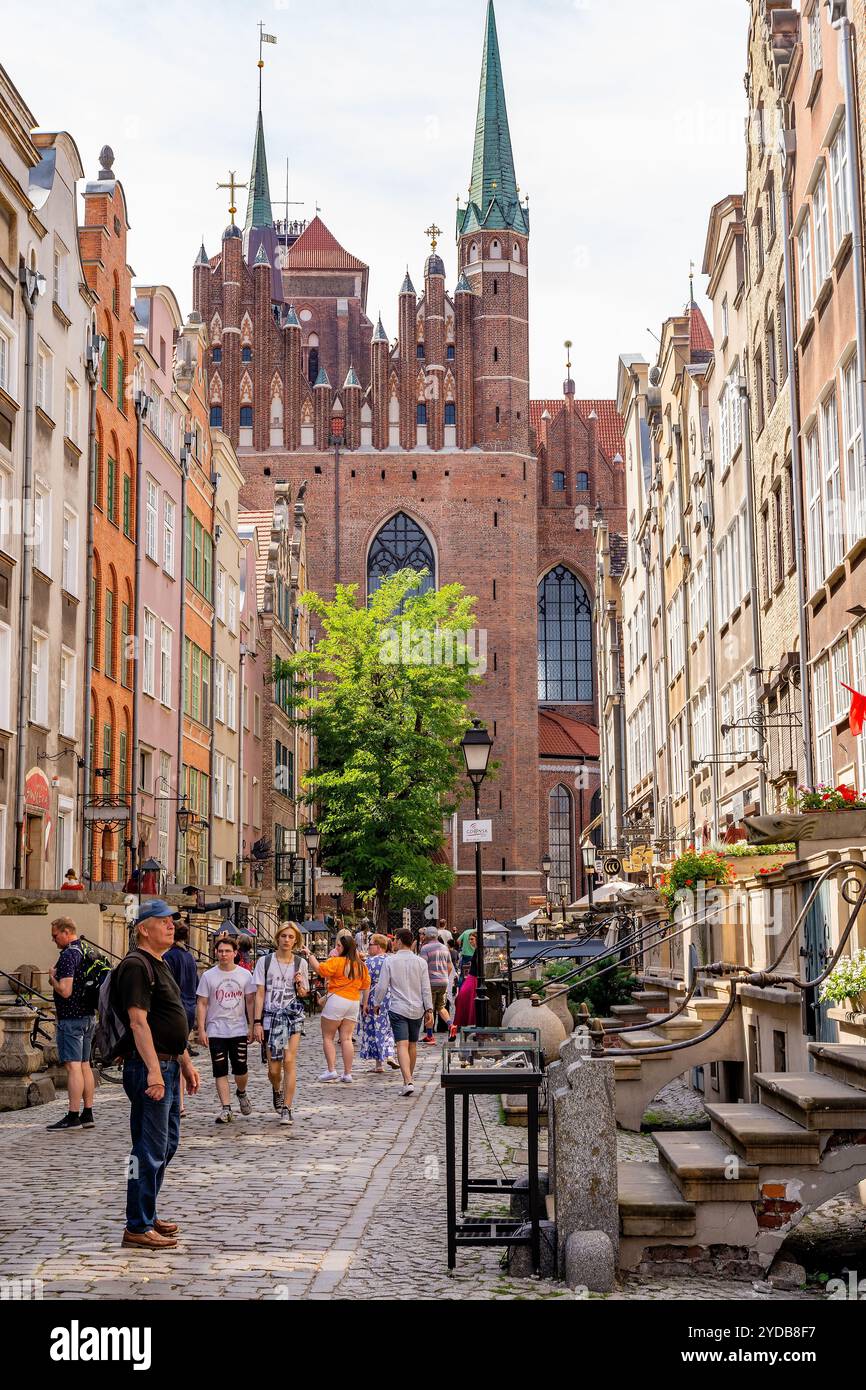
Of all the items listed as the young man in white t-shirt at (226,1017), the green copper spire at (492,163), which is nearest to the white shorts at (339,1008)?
the young man in white t-shirt at (226,1017)

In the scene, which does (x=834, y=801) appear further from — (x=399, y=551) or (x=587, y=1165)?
(x=399, y=551)

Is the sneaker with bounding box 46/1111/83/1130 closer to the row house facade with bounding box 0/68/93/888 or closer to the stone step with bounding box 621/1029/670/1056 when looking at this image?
the stone step with bounding box 621/1029/670/1056

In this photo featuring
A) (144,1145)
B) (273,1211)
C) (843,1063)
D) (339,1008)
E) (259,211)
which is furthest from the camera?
(259,211)

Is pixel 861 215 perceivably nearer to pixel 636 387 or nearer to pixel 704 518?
pixel 704 518

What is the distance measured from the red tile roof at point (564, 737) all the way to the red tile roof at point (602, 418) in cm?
1161

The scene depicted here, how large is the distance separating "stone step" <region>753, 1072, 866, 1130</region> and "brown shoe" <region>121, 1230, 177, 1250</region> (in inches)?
111

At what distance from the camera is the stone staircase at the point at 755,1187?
6844 millimetres

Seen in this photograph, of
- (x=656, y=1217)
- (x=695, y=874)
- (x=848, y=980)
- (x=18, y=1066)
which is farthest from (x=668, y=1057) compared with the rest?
(x=18, y=1066)

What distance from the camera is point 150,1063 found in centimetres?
777

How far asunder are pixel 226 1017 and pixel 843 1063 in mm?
6965

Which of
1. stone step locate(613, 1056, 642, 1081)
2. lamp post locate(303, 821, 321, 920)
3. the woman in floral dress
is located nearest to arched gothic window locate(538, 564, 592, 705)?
lamp post locate(303, 821, 321, 920)

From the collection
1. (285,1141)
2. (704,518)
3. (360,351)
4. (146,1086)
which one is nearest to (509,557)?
(360,351)

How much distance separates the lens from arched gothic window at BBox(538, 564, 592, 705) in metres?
71.7

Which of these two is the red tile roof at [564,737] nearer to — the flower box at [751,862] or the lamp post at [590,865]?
the lamp post at [590,865]
